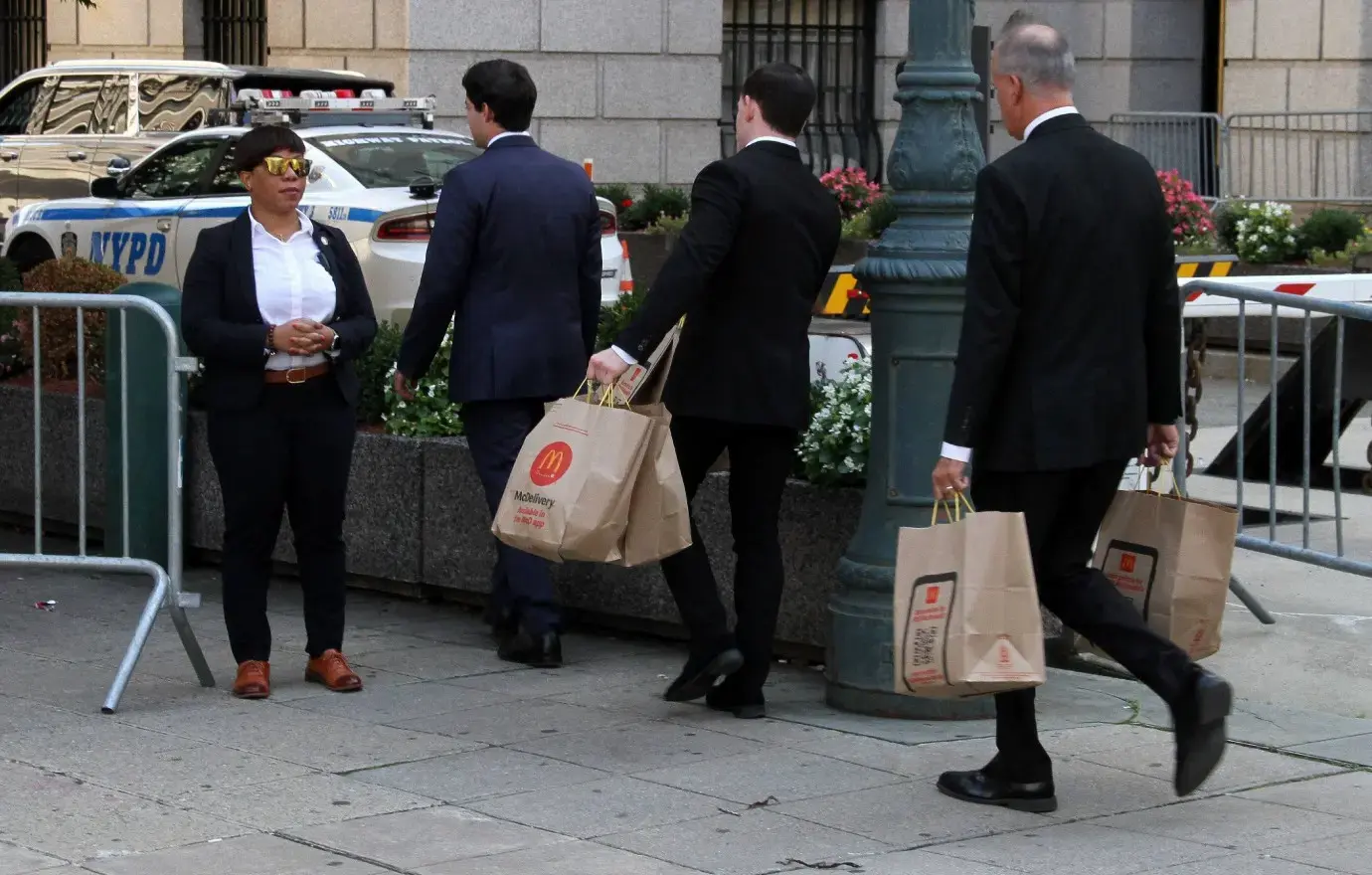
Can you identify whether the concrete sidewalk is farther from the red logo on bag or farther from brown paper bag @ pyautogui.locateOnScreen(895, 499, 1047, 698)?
the red logo on bag

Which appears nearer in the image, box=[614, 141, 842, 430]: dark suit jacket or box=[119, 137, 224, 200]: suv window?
box=[614, 141, 842, 430]: dark suit jacket

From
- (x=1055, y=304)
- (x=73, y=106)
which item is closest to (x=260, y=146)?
(x=1055, y=304)

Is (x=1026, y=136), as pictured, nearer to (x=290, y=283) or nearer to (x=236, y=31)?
(x=290, y=283)

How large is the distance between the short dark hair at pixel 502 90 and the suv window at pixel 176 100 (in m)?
10.8

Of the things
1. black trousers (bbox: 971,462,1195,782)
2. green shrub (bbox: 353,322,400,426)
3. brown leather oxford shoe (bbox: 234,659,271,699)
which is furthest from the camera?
green shrub (bbox: 353,322,400,426)

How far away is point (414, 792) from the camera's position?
551 centimetres

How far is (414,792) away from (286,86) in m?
12.9

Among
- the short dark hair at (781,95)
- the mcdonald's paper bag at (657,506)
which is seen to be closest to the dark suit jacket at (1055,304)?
the mcdonald's paper bag at (657,506)

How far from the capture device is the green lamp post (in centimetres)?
622

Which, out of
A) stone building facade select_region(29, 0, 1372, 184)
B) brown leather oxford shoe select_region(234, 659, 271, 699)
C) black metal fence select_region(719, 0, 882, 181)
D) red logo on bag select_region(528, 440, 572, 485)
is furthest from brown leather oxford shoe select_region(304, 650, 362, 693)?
black metal fence select_region(719, 0, 882, 181)

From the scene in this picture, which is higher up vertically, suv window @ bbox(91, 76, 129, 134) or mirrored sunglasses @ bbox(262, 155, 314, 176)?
suv window @ bbox(91, 76, 129, 134)

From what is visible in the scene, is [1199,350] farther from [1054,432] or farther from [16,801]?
[16,801]

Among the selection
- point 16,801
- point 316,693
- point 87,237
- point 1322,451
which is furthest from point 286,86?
point 16,801

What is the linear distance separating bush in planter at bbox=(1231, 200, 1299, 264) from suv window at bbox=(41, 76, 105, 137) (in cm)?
929
